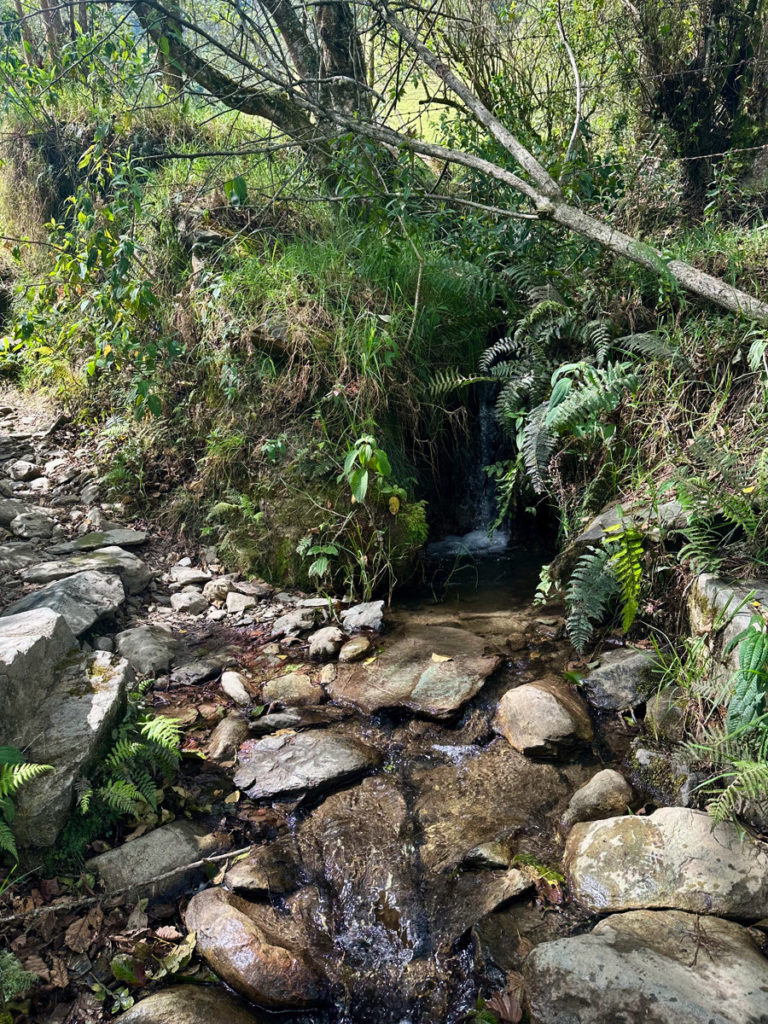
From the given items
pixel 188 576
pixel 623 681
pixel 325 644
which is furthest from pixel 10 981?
pixel 188 576

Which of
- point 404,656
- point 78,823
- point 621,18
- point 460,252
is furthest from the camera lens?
point 621,18

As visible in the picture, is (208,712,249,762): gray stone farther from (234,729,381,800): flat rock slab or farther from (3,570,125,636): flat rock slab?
(3,570,125,636): flat rock slab

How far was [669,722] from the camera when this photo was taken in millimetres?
2854

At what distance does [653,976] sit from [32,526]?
419 centimetres

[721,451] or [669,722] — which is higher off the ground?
[721,451]

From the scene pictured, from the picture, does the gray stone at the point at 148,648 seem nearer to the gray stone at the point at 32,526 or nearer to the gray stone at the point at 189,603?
the gray stone at the point at 189,603

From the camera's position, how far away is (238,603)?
4.20 metres

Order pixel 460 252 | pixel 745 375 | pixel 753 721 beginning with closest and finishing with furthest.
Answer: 1. pixel 753 721
2. pixel 745 375
3. pixel 460 252

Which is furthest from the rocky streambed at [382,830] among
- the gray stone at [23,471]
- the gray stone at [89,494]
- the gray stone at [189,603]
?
the gray stone at [23,471]

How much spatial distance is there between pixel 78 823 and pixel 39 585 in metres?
1.84

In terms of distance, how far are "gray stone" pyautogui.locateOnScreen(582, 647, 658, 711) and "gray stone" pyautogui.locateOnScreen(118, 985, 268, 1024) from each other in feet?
6.03

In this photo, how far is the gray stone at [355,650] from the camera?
146 inches

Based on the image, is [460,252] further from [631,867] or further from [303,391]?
[631,867]

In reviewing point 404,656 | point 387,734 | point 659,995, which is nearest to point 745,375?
point 404,656
